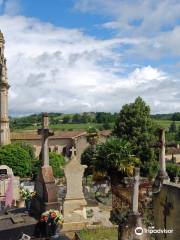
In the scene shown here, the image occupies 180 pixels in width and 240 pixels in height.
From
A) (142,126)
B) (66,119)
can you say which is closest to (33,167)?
(142,126)

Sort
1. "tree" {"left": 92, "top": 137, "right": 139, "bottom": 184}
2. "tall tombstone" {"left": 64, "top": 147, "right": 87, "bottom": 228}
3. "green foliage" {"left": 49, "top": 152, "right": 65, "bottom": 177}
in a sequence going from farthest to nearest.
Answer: "green foliage" {"left": 49, "top": 152, "right": 65, "bottom": 177}, "tree" {"left": 92, "top": 137, "right": 139, "bottom": 184}, "tall tombstone" {"left": 64, "top": 147, "right": 87, "bottom": 228}

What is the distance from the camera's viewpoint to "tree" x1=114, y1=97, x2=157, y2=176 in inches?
1390

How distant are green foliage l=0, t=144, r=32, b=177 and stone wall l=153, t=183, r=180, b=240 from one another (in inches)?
1511

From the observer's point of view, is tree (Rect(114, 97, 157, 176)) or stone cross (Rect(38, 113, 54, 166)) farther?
tree (Rect(114, 97, 157, 176))

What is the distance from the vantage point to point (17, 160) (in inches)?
1925

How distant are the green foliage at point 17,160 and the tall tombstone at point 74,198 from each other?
32.3 metres

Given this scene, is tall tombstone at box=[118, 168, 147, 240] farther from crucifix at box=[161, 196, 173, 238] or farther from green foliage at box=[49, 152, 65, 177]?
green foliage at box=[49, 152, 65, 177]

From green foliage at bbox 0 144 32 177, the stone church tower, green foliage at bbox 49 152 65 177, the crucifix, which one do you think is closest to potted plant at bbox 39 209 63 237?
the crucifix

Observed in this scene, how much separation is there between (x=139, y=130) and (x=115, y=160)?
31.3ft

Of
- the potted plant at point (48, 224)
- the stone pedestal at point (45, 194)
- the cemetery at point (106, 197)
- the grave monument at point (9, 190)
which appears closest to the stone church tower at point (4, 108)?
the cemetery at point (106, 197)

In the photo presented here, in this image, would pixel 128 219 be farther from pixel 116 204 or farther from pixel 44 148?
pixel 116 204

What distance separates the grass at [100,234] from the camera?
1418 cm

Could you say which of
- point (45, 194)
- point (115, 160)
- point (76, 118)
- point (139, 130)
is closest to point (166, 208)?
point (45, 194)

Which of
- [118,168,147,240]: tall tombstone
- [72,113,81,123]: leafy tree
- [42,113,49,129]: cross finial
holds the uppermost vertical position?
[72,113,81,123]: leafy tree
